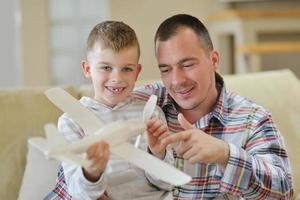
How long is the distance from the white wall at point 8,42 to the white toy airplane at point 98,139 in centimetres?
299

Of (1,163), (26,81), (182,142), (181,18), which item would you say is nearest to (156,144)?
(182,142)

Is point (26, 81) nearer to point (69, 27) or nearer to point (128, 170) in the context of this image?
point (69, 27)

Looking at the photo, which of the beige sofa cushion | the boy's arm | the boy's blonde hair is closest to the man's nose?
the boy's blonde hair

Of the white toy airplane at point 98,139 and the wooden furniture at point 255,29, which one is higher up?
the white toy airplane at point 98,139

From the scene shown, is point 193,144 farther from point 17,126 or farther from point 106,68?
point 17,126

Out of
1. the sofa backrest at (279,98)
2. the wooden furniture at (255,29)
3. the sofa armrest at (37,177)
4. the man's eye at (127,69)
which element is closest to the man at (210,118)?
the man's eye at (127,69)

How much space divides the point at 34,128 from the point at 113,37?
636 millimetres

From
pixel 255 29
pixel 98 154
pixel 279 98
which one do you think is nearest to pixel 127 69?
pixel 98 154

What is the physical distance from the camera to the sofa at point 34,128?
1.63 metres

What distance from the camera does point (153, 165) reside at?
90 cm

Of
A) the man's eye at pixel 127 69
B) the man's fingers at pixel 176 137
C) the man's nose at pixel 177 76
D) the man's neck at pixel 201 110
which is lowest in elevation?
the man's neck at pixel 201 110

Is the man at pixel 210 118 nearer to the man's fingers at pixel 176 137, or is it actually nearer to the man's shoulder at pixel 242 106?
the man's shoulder at pixel 242 106

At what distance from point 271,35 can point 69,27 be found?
5.05ft

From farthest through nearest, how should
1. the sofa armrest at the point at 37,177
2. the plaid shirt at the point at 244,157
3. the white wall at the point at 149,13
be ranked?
the white wall at the point at 149,13 < the sofa armrest at the point at 37,177 < the plaid shirt at the point at 244,157
